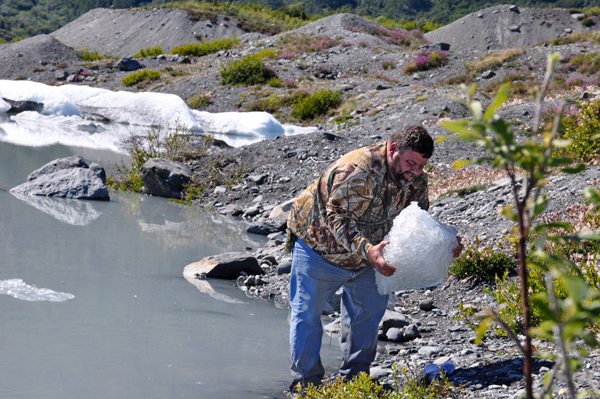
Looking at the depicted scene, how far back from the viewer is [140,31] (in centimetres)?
5797

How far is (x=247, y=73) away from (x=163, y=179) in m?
17.8

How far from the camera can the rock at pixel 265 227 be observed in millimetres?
9406

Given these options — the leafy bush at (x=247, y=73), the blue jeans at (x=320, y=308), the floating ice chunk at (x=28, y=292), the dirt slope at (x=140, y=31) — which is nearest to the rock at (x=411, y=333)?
the blue jeans at (x=320, y=308)

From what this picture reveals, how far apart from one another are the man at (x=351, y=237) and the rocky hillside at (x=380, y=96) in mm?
636

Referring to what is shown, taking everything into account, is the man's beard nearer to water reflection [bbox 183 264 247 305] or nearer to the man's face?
the man's face

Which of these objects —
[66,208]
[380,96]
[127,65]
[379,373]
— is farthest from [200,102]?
[379,373]

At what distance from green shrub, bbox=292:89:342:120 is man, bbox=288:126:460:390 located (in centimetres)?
1944

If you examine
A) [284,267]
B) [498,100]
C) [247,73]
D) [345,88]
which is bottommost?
[284,267]

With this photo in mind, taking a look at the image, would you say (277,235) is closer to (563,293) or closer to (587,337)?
(563,293)

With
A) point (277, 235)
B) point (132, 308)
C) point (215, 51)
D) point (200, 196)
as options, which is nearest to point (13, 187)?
point (200, 196)

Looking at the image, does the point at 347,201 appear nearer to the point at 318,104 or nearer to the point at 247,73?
the point at 318,104

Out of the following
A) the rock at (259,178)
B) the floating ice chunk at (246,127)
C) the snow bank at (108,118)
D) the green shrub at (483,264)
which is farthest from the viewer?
the floating ice chunk at (246,127)

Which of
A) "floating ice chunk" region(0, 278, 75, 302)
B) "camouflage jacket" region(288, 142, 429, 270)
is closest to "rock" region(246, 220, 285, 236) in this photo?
"floating ice chunk" region(0, 278, 75, 302)

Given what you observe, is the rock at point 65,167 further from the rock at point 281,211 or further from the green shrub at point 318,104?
the green shrub at point 318,104
